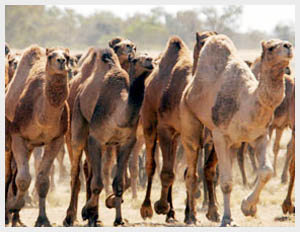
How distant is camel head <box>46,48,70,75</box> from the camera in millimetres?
11531

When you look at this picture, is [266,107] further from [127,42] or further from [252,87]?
[127,42]

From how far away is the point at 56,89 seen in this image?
11914 millimetres

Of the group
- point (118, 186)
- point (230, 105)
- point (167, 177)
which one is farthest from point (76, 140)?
point (230, 105)

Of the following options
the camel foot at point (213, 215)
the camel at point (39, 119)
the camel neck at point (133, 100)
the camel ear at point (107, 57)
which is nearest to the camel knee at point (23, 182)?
the camel at point (39, 119)

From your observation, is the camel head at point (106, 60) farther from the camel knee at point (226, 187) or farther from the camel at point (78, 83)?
the camel knee at point (226, 187)

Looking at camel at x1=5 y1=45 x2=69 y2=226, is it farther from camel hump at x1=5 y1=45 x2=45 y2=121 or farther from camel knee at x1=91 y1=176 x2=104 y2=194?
camel knee at x1=91 y1=176 x2=104 y2=194

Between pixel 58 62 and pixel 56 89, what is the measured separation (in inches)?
19.6

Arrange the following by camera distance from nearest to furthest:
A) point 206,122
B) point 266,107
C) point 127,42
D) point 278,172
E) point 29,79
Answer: point 266,107 → point 206,122 → point 29,79 → point 127,42 → point 278,172

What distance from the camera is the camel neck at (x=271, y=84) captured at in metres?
10.7

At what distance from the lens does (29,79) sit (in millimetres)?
12820

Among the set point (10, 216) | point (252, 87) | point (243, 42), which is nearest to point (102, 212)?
point (10, 216)

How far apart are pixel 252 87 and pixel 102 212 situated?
14.5 ft

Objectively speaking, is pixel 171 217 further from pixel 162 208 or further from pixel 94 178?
pixel 94 178

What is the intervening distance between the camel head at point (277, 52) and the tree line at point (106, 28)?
95.8ft
